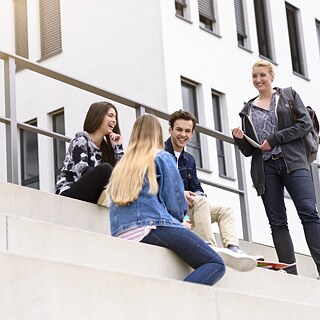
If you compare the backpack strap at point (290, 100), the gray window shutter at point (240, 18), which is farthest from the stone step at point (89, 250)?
the gray window shutter at point (240, 18)

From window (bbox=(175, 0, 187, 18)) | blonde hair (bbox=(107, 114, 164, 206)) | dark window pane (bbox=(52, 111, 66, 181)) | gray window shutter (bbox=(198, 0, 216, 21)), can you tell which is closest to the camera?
blonde hair (bbox=(107, 114, 164, 206))

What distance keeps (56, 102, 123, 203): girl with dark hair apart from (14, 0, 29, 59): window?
54.0 feet

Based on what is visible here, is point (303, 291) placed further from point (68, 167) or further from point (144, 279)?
point (144, 279)

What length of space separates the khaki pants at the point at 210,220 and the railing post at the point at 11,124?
50.8 inches

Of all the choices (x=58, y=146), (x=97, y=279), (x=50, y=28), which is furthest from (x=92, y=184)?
(x=50, y=28)

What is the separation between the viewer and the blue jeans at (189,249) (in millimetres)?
6938

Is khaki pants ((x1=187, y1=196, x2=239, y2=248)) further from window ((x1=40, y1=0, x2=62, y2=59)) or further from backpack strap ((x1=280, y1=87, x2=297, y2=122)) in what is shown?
window ((x1=40, y1=0, x2=62, y2=59))

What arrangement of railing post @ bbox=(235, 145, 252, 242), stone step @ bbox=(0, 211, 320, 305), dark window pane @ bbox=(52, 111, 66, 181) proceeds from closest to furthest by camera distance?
stone step @ bbox=(0, 211, 320, 305), railing post @ bbox=(235, 145, 252, 242), dark window pane @ bbox=(52, 111, 66, 181)

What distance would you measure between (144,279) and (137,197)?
1142 mm

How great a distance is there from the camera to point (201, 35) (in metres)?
24.0

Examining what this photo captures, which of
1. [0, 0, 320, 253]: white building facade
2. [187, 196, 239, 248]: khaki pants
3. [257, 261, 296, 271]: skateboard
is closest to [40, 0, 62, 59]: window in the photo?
[0, 0, 320, 253]: white building facade

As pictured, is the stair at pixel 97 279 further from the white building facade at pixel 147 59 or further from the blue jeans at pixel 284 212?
the white building facade at pixel 147 59

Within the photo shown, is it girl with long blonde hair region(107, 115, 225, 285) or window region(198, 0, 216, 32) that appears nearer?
girl with long blonde hair region(107, 115, 225, 285)

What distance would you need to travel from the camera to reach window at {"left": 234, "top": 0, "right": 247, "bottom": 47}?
25.5m
